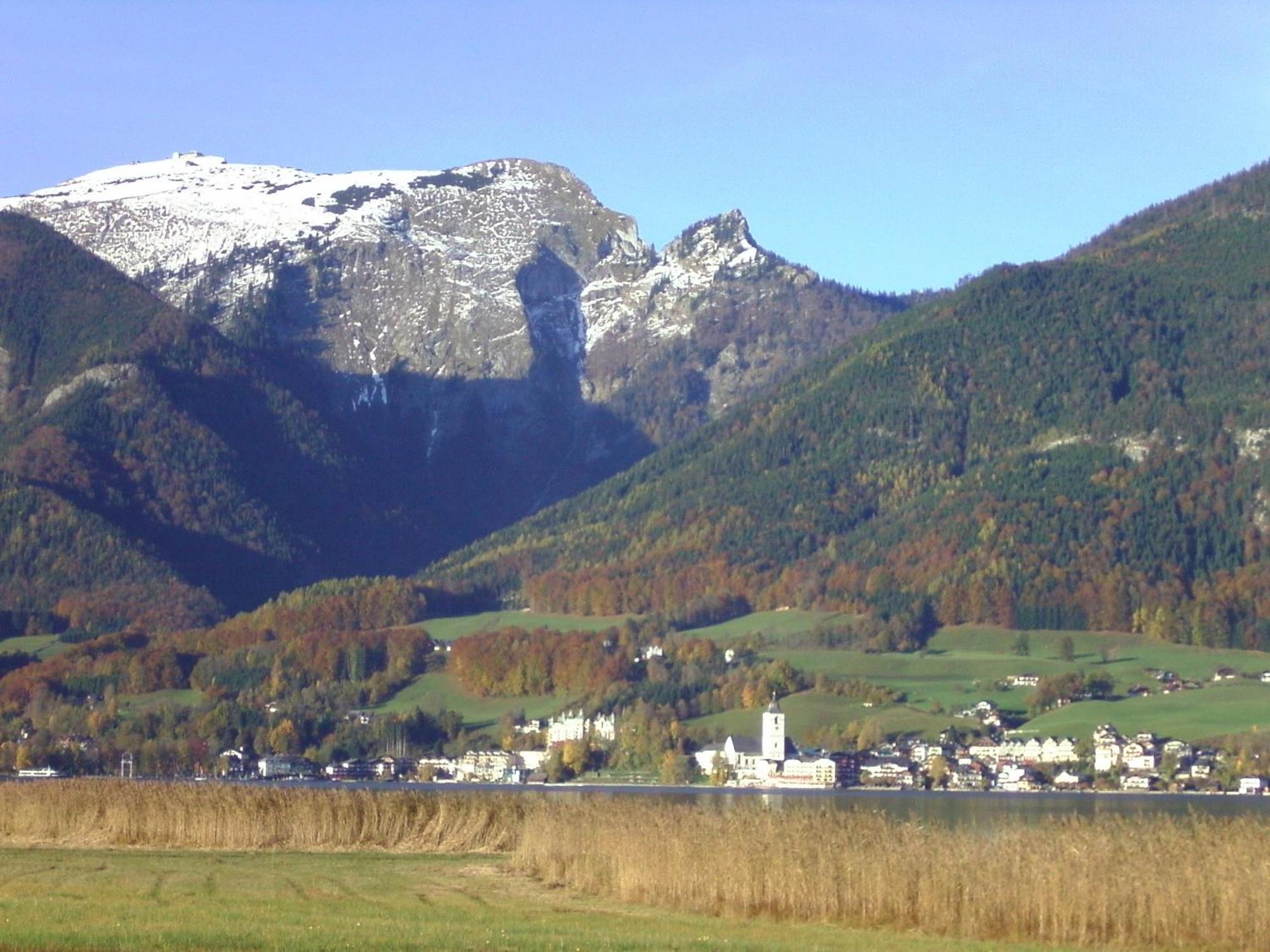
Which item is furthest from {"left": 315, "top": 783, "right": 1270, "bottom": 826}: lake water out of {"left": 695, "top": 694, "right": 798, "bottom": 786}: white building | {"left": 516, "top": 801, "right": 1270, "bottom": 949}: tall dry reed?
{"left": 516, "top": 801, "right": 1270, "bottom": 949}: tall dry reed

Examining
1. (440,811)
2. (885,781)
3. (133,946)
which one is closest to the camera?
(133,946)

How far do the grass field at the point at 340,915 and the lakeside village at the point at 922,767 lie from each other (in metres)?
111

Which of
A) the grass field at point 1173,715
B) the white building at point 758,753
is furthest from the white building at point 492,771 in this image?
the grass field at point 1173,715

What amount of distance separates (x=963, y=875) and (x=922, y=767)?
131 metres

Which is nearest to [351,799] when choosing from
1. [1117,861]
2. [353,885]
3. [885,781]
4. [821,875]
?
[353,885]

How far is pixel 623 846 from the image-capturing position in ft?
192

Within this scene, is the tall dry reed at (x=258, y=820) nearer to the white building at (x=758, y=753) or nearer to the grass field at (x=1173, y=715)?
the white building at (x=758, y=753)

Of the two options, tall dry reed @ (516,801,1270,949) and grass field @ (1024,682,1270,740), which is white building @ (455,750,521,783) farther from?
tall dry reed @ (516,801,1270,949)

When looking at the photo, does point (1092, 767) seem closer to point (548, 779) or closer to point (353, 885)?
point (548, 779)

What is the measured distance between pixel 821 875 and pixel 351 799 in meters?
24.3

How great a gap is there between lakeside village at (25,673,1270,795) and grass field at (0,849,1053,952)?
110588 millimetres

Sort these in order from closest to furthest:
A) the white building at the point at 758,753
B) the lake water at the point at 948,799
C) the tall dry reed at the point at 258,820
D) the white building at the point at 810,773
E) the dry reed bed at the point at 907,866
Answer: the dry reed bed at the point at 907,866 → the tall dry reed at the point at 258,820 → the lake water at the point at 948,799 → the white building at the point at 810,773 → the white building at the point at 758,753

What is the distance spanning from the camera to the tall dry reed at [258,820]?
7112 cm

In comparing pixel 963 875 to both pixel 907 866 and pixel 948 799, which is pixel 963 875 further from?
pixel 948 799
